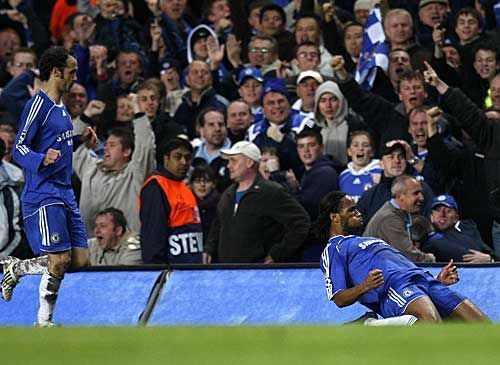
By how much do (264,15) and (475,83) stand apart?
8.58 feet

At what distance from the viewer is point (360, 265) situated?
417 inches

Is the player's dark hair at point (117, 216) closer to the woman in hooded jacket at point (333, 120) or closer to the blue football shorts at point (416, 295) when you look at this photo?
the woman in hooded jacket at point (333, 120)

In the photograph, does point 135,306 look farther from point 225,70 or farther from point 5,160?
point 225,70

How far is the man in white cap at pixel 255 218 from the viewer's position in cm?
1300

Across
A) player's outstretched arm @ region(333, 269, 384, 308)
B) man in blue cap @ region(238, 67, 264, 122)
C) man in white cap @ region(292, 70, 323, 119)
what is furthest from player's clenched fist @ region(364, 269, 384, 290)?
man in blue cap @ region(238, 67, 264, 122)

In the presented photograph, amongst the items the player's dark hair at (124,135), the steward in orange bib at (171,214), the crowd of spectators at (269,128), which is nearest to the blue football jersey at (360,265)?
the crowd of spectators at (269,128)

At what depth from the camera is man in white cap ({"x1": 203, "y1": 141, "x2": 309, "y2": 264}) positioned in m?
13.0

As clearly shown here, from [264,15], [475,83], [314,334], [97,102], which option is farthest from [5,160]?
[314,334]

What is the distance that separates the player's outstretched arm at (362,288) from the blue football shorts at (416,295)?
0.20 metres

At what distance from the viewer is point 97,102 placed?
50.4 feet

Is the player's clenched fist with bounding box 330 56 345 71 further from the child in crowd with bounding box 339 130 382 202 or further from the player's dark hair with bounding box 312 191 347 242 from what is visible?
the player's dark hair with bounding box 312 191 347 242

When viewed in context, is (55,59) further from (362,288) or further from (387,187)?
(387,187)

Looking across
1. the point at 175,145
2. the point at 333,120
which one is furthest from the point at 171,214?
the point at 333,120

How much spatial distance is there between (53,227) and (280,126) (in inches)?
149
